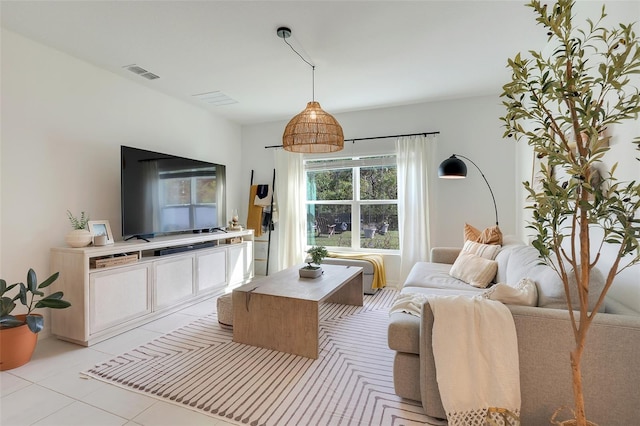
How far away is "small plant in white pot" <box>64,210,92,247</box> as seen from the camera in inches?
104

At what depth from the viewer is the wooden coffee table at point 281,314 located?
7.65 feet

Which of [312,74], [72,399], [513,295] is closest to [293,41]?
[312,74]

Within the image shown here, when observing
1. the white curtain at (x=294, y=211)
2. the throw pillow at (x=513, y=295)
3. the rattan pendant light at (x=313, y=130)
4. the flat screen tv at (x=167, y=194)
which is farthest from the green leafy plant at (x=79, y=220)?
the throw pillow at (x=513, y=295)

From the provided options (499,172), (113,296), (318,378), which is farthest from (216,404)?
(499,172)

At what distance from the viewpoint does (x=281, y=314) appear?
242 centimetres

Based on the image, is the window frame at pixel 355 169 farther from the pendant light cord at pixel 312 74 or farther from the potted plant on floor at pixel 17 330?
the potted plant on floor at pixel 17 330

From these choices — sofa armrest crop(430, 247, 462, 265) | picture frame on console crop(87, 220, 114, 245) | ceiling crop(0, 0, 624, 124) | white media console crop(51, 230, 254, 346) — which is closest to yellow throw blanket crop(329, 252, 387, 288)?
sofa armrest crop(430, 247, 462, 265)

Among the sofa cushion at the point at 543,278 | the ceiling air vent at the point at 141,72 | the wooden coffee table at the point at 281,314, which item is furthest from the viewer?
the ceiling air vent at the point at 141,72

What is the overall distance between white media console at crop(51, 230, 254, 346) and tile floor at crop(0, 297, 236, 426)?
225 mm

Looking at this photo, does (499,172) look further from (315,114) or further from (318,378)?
(318,378)

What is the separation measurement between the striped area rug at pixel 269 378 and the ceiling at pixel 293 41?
2.56 m

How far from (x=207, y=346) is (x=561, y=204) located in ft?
8.41

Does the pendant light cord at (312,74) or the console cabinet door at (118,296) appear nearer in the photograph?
the console cabinet door at (118,296)

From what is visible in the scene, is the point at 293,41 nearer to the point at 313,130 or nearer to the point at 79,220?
the point at 313,130
